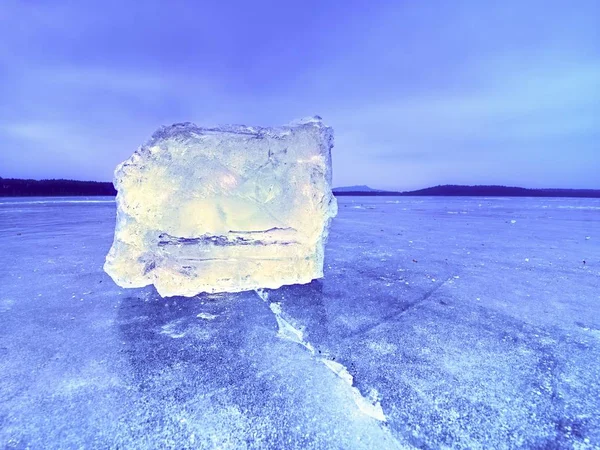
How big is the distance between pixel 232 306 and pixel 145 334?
0.73m

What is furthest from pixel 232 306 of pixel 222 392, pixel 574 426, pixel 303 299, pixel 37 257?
pixel 37 257

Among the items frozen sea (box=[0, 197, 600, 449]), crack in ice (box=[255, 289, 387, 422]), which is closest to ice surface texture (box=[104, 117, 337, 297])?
frozen sea (box=[0, 197, 600, 449])

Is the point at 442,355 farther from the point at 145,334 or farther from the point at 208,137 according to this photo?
the point at 208,137

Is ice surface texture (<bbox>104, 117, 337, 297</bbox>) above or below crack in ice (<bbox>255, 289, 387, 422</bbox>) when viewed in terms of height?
above

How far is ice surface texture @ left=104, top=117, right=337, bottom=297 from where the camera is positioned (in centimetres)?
311

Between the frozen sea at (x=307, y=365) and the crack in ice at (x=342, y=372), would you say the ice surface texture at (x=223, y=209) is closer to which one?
the frozen sea at (x=307, y=365)

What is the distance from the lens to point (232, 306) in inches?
105

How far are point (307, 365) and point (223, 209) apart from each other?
201 centimetres

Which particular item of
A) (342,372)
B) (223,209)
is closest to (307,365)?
(342,372)

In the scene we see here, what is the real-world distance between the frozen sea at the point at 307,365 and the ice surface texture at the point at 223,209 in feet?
0.96

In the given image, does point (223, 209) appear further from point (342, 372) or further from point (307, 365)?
point (342, 372)

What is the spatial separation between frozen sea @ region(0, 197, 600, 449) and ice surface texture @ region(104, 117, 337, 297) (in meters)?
0.29

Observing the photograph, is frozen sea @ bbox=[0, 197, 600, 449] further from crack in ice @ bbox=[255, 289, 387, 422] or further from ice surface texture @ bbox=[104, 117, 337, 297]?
ice surface texture @ bbox=[104, 117, 337, 297]

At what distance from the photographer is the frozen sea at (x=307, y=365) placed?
129cm
